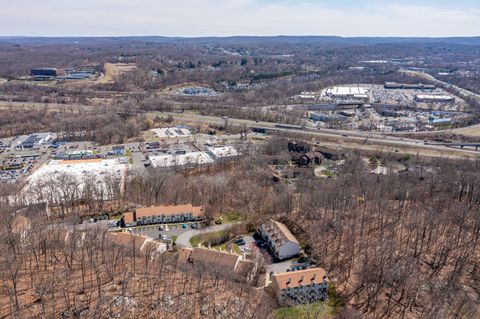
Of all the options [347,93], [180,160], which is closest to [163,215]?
[180,160]

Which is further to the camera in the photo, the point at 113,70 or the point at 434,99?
the point at 113,70

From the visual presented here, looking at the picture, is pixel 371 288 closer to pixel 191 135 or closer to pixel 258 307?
pixel 258 307

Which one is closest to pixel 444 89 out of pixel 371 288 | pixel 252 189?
pixel 252 189

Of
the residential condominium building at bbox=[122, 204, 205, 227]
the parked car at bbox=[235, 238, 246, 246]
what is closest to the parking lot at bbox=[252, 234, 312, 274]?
the parked car at bbox=[235, 238, 246, 246]

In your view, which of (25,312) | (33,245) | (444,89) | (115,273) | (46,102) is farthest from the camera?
(444,89)

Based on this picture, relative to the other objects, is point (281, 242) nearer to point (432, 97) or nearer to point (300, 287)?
point (300, 287)

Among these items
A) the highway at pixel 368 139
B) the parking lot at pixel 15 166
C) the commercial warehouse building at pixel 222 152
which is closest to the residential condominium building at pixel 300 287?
the commercial warehouse building at pixel 222 152

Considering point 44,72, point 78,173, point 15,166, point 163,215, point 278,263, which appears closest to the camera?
point 278,263
